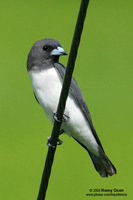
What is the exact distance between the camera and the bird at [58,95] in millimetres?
3699

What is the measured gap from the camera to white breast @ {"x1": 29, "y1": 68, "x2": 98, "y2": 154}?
12.1 ft

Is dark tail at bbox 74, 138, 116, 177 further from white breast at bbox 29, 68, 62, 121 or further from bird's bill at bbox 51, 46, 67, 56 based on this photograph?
bird's bill at bbox 51, 46, 67, 56

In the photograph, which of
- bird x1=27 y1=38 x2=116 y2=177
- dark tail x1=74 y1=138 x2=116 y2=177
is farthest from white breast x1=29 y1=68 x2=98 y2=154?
dark tail x1=74 y1=138 x2=116 y2=177

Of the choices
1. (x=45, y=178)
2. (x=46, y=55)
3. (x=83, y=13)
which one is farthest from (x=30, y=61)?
(x=83, y=13)

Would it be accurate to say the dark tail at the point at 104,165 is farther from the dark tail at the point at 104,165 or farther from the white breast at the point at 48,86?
the white breast at the point at 48,86

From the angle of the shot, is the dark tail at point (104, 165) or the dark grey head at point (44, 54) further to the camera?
the dark tail at point (104, 165)

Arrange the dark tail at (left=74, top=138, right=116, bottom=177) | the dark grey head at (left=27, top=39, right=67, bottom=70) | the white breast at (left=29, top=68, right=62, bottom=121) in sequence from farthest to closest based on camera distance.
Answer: the dark tail at (left=74, top=138, right=116, bottom=177)
the dark grey head at (left=27, top=39, right=67, bottom=70)
the white breast at (left=29, top=68, right=62, bottom=121)

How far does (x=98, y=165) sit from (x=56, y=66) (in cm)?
114

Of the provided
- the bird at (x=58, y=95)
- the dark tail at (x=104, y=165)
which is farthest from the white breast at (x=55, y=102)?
the dark tail at (x=104, y=165)

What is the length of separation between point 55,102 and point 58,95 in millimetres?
72

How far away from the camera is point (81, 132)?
4.02 meters

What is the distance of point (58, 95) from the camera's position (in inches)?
145

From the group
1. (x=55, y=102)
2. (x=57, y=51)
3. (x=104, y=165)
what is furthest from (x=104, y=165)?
(x=57, y=51)

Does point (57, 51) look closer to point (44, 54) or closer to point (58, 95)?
point (44, 54)
